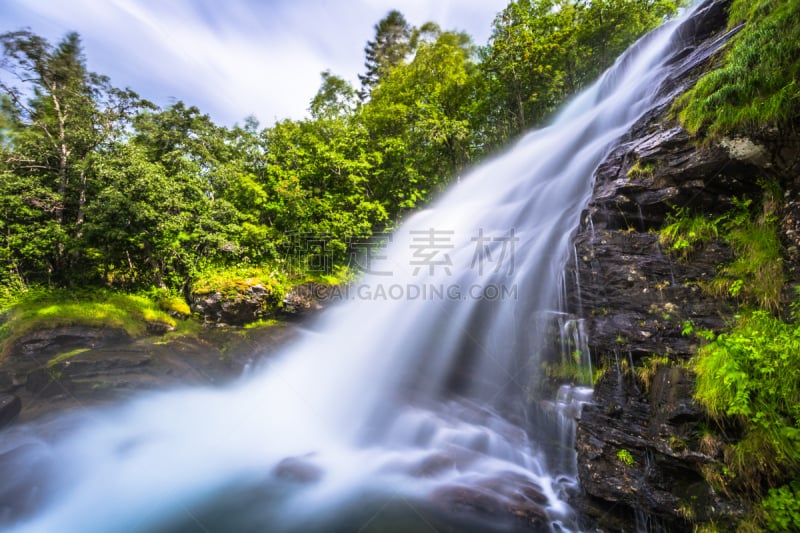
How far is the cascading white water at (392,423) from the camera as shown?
12.8ft

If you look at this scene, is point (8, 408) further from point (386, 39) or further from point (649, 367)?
point (386, 39)

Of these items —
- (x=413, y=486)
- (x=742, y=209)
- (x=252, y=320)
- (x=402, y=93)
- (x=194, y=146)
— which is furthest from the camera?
(x=402, y=93)

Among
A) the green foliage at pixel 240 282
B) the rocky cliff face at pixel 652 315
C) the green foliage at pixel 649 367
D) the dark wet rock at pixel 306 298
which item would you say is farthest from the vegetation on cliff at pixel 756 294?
the green foliage at pixel 240 282

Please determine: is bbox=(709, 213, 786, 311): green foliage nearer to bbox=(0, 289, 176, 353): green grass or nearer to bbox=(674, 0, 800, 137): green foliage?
bbox=(674, 0, 800, 137): green foliage

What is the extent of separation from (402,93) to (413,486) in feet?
46.8

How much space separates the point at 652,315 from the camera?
3.72m

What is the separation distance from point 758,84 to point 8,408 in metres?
11.7

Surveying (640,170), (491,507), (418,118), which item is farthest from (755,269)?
(418,118)

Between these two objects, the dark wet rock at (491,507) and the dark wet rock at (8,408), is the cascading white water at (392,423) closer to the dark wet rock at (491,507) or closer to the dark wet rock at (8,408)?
the dark wet rock at (491,507)

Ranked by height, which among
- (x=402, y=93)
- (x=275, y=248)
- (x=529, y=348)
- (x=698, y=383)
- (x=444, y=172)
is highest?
(x=402, y=93)

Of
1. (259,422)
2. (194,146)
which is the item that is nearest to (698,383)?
(259,422)

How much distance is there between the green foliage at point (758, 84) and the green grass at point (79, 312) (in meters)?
12.2

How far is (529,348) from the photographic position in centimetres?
541

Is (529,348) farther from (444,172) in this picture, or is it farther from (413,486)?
(444,172)
